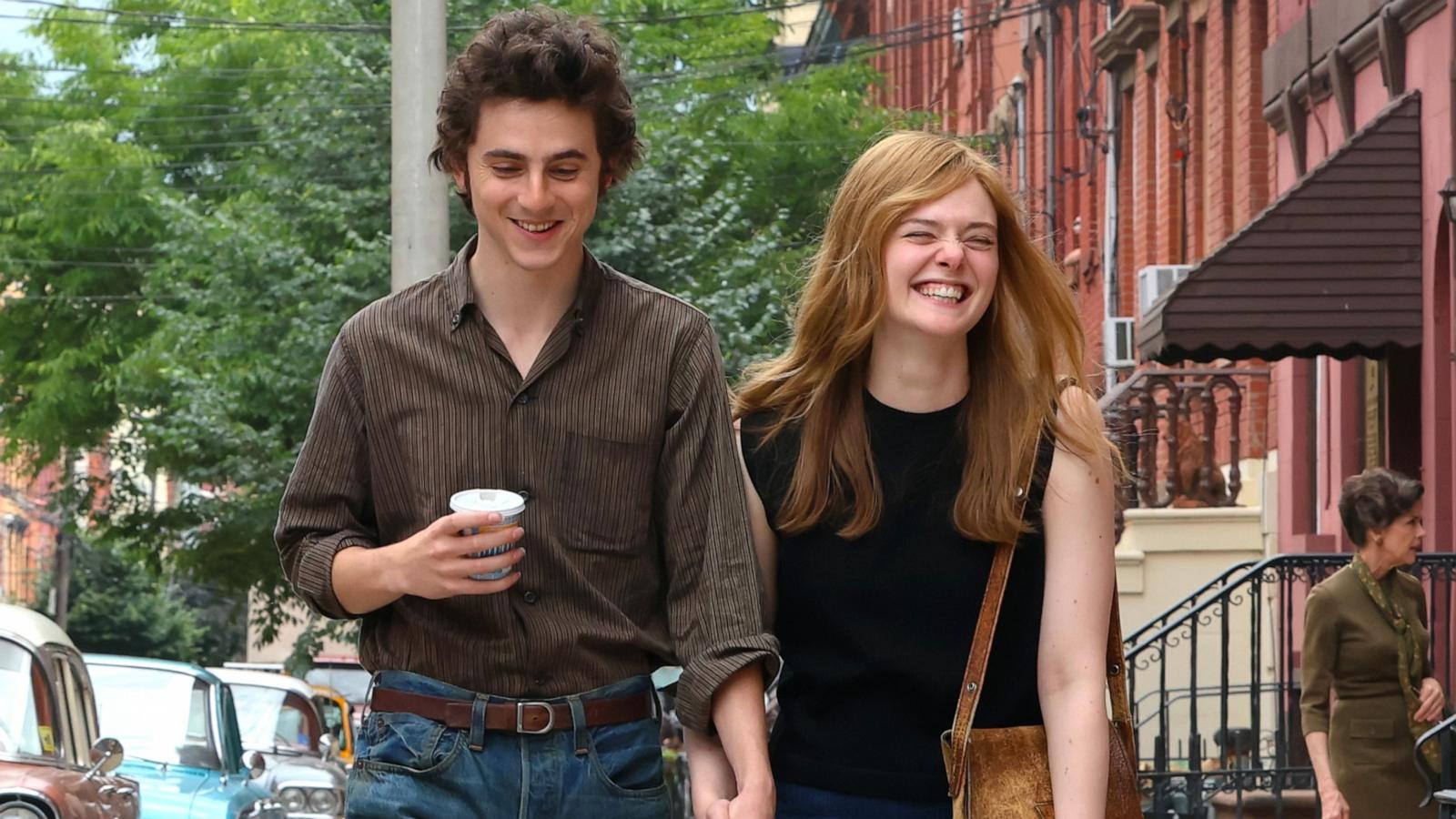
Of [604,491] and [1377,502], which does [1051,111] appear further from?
[604,491]

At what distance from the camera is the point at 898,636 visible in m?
4.31

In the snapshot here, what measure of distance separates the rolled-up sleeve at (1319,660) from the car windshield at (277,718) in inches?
439

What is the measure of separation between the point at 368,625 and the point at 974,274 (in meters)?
1.20

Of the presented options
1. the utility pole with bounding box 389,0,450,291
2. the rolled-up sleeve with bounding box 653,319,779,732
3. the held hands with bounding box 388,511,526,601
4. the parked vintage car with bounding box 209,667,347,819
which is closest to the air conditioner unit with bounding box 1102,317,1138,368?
the parked vintage car with bounding box 209,667,347,819

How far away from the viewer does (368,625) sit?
4332 mm

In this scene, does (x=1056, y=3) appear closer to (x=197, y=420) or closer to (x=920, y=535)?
(x=197, y=420)

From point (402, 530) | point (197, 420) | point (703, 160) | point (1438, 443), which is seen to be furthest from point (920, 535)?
point (197, 420)

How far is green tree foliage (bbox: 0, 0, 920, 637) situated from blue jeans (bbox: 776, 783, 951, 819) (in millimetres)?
12497

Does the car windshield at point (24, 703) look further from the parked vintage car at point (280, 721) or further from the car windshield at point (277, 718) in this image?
the car windshield at point (277, 718)

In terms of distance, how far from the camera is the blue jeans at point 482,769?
4164mm

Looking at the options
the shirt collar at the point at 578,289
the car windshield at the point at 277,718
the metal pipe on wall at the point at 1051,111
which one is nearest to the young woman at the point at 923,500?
the shirt collar at the point at 578,289

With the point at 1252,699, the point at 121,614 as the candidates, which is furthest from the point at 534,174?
the point at 121,614

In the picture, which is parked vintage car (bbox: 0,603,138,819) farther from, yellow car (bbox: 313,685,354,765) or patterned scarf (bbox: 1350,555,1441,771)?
yellow car (bbox: 313,685,354,765)

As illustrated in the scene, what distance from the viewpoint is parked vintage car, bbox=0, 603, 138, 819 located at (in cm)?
1040
